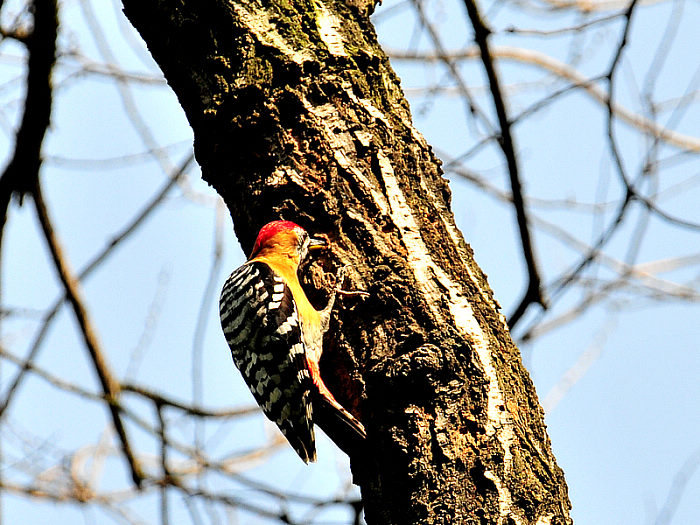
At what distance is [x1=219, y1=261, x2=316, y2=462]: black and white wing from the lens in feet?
12.1

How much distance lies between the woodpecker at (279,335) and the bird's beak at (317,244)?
0.17 ft

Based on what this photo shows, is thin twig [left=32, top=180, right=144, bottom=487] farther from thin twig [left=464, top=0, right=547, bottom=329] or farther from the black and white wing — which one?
thin twig [left=464, top=0, right=547, bottom=329]

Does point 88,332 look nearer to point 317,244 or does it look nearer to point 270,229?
point 270,229

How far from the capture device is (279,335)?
3771 mm

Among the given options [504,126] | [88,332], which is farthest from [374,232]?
[88,332]

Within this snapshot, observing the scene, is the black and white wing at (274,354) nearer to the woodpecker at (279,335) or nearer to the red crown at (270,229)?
the woodpecker at (279,335)

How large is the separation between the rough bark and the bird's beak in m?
0.04

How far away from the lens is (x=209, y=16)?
3.24 m

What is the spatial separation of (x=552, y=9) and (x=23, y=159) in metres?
4.64

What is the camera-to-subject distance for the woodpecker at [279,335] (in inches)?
139

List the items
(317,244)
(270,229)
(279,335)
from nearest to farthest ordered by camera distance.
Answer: (317,244) → (270,229) → (279,335)

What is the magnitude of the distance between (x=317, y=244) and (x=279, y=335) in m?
0.75

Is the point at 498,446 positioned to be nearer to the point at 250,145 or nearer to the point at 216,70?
the point at 250,145

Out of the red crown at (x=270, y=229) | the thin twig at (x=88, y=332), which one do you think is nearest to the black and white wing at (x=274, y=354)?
the red crown at (x=270, y=229)
